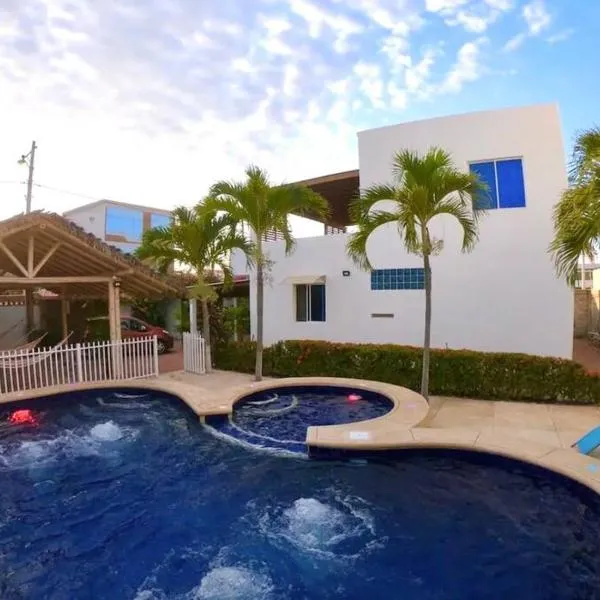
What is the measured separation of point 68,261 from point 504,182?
15.8m

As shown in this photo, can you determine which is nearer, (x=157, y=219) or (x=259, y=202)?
(x=259, y=202)

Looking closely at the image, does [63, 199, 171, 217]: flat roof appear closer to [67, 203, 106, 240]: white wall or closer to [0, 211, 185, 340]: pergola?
[67, 203, 106, 240]: white wall

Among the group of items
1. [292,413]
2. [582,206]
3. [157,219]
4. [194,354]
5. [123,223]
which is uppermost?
[157,219]

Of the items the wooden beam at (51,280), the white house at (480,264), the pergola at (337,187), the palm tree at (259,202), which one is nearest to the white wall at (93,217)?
the pergola at (337,187)

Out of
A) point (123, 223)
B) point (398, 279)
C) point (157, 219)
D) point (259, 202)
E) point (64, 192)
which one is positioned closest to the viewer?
point (259, 202)

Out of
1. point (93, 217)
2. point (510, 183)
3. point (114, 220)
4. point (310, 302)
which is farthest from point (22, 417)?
point (93, 217)

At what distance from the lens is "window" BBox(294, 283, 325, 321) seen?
1930 cm

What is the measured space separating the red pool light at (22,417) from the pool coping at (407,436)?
0.40 metres

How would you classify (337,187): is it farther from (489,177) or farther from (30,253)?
(30,253)

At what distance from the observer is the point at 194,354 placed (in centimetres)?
1616

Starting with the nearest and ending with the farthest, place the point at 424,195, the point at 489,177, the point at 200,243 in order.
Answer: the point at 424,195 → the point at 200,243 → the point at 489,177

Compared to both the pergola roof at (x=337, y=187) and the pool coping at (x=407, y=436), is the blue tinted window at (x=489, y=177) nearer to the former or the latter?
the pergola roof at (x=337, y=187)

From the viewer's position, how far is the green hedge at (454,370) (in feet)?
36.3

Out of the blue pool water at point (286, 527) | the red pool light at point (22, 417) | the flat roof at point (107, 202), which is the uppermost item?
the flat roof at point (107, 202)
